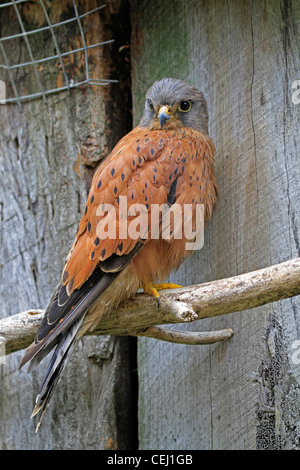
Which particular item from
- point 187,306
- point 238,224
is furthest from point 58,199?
point 187,306

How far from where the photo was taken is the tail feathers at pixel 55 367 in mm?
2635

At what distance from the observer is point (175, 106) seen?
3225mm

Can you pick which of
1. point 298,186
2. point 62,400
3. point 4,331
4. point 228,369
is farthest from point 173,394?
point 298,186

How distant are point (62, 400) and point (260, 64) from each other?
6.72ft

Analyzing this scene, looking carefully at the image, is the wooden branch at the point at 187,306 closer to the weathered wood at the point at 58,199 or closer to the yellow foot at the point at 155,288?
the yellow foot at the point at 155,288

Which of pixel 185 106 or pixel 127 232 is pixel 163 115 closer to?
pixel 185 106

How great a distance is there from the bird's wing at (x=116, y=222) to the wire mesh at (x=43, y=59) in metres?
0.71

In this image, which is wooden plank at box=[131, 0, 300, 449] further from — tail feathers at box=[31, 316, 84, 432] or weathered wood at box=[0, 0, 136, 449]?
tail feathers at box=[31, 316, 84, 432]

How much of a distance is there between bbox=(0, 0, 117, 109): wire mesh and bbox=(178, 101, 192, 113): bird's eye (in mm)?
541

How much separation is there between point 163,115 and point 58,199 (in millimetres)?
806

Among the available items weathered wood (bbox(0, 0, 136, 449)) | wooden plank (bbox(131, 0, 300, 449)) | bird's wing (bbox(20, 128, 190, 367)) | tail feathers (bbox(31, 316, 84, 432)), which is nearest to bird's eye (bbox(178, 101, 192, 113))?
wooden plank (bbox(131, 0, 300, 449))

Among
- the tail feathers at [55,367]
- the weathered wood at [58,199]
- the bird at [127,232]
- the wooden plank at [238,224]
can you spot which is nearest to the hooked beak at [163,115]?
the bird at [127,232]

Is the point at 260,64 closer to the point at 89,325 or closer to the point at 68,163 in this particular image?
the point at 68,163

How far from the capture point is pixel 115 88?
11.9 feet
